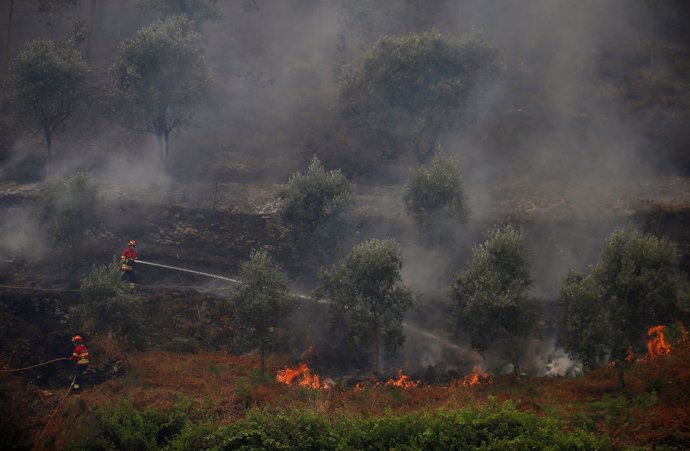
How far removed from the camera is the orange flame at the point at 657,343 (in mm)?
36469

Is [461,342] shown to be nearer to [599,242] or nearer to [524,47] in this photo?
[599,242]

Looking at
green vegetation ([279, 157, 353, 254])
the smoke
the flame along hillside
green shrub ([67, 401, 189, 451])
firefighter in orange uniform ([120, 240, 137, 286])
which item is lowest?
green shrub ([67, 401, 189, 451])

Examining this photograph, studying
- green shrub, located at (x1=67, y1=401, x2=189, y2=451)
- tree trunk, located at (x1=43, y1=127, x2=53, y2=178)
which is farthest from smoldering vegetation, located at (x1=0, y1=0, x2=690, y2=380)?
green shrub, located at (x1=67, y1=401, x2=189, y2=451)

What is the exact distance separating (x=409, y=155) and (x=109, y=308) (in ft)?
125

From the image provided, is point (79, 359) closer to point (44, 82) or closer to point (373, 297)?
point (373, 297)

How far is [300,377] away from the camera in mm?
39469

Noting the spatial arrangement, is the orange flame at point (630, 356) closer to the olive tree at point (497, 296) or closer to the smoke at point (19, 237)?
the olive tree at point (497, 296)

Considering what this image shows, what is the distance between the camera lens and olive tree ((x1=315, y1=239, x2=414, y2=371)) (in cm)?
3834

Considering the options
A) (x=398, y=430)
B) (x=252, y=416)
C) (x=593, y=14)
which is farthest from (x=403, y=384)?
(x=593, y=14)

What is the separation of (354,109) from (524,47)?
30.1 meters

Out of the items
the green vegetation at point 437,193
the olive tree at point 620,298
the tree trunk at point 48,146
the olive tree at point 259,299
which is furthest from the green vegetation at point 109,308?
the olive tree at point 620,298

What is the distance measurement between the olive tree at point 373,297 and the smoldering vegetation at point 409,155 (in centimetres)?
381

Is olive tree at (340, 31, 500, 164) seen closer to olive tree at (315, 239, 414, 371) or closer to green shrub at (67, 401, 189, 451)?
olive tree at (315, 239, 414, 371)

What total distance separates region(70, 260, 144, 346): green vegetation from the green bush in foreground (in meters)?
9.85
